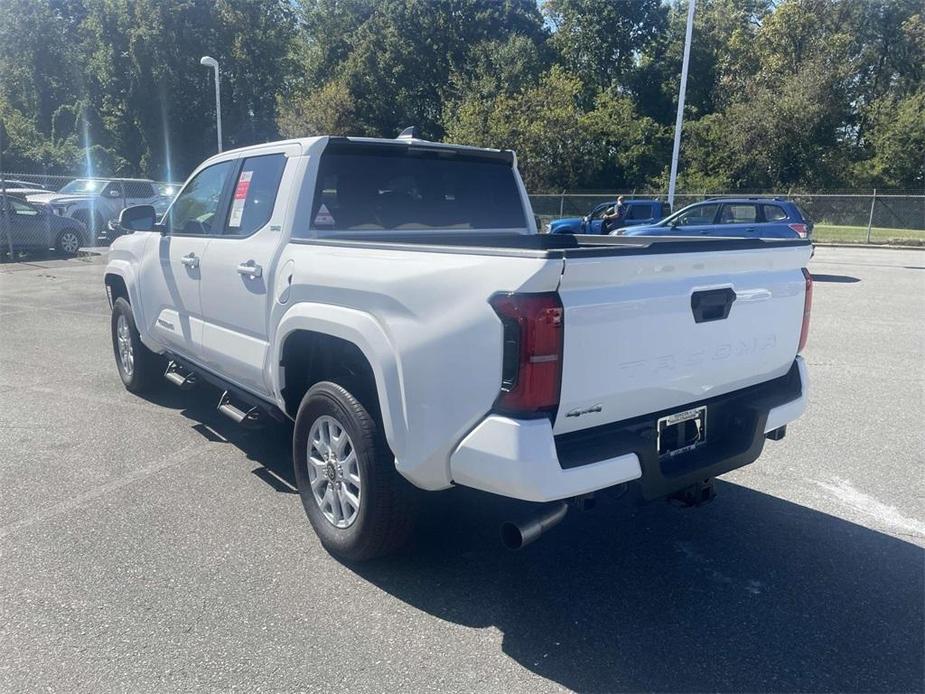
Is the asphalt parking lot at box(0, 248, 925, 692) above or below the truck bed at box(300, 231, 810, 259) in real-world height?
below

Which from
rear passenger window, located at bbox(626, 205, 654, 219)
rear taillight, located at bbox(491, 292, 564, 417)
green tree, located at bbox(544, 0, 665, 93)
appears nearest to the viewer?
rear taillight, located at bbox(491, 292, 564, 417)

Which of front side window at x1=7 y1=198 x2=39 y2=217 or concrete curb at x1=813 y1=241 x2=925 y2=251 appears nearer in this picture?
front side window at x1=7 y1=198 x2=39 y2=217

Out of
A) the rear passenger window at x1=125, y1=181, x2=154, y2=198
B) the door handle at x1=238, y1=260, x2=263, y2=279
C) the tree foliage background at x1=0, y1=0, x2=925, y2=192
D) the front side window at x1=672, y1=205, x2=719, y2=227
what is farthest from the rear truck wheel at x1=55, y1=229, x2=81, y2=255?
the tree foliage background at x1=0, y1=0, x2=925, y2=192

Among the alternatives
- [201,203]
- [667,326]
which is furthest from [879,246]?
[667,326]

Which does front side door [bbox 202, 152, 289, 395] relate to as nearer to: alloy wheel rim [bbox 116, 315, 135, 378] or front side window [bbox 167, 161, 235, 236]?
front side window [bbox 167, 161, 235, 236]

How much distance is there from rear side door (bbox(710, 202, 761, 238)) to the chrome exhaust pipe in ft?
40.4

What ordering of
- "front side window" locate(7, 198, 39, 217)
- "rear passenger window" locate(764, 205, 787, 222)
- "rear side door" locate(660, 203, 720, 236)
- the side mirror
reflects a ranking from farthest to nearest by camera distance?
1. "front side window" locate(7, 198, 39, 217)
2. "rear side door" locate(660, 203, 720, 236)
3. "rear passenger window" locate(764, 205, 787, 222)
4. the side mirror

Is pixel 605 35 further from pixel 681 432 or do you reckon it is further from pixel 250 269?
pixel 681 432

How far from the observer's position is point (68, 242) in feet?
60.2

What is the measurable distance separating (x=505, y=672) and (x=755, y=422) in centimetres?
163

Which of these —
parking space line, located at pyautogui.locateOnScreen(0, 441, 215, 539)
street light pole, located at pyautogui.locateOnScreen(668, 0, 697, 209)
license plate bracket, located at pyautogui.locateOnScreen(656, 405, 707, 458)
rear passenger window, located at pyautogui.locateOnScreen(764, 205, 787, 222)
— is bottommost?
parking space line, located at pyautogui.locateOnScreen(0, 441, 215, 539)

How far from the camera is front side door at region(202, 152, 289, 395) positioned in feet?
A: 13.3

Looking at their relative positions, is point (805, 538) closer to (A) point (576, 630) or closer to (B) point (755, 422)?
(B) point (755, 422)

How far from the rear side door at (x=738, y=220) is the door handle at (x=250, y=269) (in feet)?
38.5
